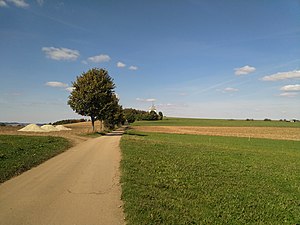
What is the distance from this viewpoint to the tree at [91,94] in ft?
129

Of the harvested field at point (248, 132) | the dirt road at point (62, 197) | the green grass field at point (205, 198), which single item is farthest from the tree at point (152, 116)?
the dirt road at point (62, 197)

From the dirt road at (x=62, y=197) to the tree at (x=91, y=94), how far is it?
2883 cm

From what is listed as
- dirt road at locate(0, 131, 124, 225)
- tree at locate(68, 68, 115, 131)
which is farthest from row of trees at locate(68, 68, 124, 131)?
dirt road at locate(0, 131, 124, 225)

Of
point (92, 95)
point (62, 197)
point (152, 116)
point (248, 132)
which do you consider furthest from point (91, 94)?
point (152, 116)

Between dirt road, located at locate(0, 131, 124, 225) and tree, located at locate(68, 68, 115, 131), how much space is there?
2883cm

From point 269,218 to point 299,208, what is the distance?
177 centimetres

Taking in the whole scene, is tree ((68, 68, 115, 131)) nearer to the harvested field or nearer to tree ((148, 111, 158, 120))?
the harvested field

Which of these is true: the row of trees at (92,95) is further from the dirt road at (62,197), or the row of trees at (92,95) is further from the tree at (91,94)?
the dirt road at (62,197)

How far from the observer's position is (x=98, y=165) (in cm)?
1295

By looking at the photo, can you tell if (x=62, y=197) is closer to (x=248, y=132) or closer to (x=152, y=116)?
(x=248, y=132)

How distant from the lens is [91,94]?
3925 cm

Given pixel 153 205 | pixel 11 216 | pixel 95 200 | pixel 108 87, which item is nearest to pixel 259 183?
pixel 153 205

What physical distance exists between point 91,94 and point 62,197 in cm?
3288

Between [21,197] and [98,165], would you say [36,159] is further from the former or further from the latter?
[21,197]
